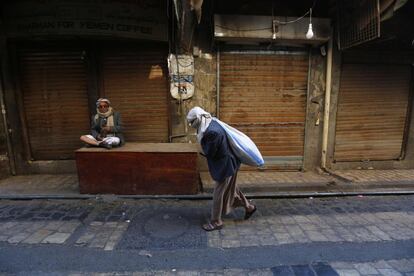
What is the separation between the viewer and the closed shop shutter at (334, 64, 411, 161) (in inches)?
241

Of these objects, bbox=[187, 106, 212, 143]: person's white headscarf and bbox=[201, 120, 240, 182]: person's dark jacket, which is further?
bbox=[187, 106, 212, 143]: person's white headscarf

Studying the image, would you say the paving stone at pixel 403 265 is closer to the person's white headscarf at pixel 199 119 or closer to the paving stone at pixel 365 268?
the paving stone at pixel 365 268

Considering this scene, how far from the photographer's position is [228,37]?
540 centimetres

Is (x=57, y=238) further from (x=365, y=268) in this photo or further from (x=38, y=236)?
(x=365, y=268)

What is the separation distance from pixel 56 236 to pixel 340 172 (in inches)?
231

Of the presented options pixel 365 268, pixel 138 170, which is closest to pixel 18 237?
pixel 138 170

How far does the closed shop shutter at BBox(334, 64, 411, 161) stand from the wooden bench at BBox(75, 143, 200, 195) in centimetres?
400

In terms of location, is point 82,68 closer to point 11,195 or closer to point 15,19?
point 15,19

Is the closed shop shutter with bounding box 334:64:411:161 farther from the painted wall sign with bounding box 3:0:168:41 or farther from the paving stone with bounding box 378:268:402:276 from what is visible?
the painted wall sign with bounding box 3:0:168:41

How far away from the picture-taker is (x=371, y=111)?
627 cm

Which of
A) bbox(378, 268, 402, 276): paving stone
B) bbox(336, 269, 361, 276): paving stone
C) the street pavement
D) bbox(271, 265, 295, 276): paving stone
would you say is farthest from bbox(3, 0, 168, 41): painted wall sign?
bbox(378, 268, 402, 276): paving stone

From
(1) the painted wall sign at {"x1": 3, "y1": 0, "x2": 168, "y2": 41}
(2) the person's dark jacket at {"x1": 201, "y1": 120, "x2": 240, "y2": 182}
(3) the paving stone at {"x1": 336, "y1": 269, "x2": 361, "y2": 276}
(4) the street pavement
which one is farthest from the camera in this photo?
(1) the painted wall sign at {"x1": 3, "y1": 0, "x2": 168, "y2": 41}

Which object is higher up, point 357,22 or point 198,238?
point 357,22

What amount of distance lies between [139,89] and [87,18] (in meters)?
1.67
